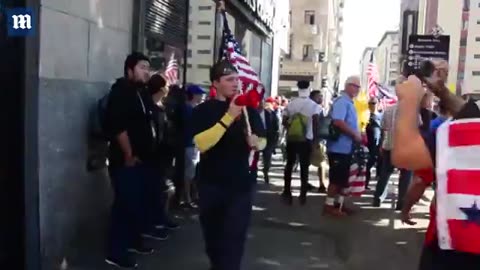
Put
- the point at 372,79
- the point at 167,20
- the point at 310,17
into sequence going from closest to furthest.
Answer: the point at 167,20 < the point at 372,79 < the point at 310,17

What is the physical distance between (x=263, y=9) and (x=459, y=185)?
19499 mm

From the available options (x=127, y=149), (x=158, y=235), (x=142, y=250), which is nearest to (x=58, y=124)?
(x=127, y=149)

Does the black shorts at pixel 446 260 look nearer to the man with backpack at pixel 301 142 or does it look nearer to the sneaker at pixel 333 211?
the sneaker at pixel 333 211

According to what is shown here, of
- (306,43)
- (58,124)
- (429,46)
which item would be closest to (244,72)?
(58,124)

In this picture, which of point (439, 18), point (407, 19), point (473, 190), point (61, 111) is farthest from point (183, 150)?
point (407, 19)

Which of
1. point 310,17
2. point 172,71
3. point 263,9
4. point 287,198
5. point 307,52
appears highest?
point 310,17

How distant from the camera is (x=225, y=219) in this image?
5.21 metres

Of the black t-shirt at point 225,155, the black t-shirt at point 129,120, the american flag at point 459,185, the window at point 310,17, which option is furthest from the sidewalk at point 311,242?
the window at point 310,17

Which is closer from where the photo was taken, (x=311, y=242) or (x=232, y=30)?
(x=311, y=242)

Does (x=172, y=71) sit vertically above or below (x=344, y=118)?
above

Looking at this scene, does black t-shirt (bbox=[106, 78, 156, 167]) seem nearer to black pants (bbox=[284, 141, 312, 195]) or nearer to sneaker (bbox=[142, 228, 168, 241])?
sneaker (bbox=[142, 228, 168, 241])

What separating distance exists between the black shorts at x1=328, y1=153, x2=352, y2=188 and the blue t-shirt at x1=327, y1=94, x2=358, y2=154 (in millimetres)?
75

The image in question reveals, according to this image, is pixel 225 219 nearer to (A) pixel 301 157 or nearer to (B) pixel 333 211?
(B) pixel 333 211

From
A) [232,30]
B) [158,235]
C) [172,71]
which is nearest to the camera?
[158,235]
